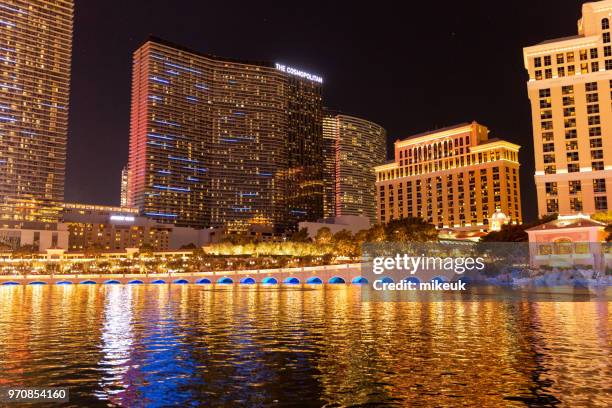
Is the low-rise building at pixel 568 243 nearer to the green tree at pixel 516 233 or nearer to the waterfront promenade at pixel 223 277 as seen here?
the green tree at pixel 516 233

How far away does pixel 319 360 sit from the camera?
2866 centimetres

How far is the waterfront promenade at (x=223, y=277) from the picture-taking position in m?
146

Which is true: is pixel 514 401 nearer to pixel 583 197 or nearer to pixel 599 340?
pixel 599 340

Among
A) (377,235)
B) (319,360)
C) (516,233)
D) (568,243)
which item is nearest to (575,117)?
(516,233)

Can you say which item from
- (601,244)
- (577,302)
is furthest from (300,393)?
(601,244)

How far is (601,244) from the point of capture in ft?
336

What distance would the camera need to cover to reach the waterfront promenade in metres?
146

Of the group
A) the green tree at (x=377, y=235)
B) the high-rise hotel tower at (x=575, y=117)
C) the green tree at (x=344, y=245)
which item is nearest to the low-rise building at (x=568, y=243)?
the high-rise hotel tower at (x=575, y=117)

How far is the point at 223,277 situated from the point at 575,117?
113 m

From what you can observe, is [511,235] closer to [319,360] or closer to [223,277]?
[223,277]

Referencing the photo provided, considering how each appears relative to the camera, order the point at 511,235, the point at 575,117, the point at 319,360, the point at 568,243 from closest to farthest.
Result: 1. the point at 319,360
2. the point at 568,243
3. the point at 511,235
4. the point at 575,117

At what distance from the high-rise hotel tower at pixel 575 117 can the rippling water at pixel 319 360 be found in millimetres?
104588

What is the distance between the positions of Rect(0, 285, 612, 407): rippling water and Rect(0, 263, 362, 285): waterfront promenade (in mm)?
94667

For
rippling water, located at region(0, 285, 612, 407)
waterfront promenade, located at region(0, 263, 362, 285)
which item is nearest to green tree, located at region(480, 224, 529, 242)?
waterfront promenade, located at region(0, 263, 362, 285)
